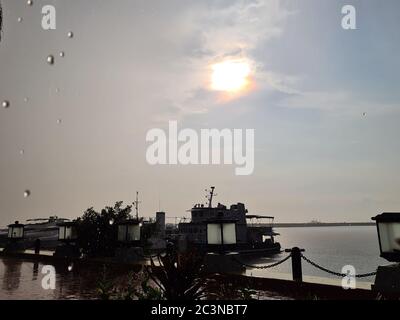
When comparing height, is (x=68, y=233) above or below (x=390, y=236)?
above

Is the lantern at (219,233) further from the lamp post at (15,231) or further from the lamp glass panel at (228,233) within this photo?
the lamp post at (15,231)

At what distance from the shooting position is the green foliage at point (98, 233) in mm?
22266

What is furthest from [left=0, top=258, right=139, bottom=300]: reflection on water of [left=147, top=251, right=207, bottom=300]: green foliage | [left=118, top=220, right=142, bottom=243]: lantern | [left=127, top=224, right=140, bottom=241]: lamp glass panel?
[left=147, top=251, right=207, bottom=300]: green foliage

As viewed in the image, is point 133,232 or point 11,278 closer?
point 11,278

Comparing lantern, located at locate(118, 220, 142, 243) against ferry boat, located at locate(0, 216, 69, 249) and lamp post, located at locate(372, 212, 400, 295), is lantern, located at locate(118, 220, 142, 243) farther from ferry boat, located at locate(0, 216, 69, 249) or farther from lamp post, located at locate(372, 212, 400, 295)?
ferry boat, located at locate(0, 216, 69, 249)

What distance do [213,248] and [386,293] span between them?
6013 millimetres

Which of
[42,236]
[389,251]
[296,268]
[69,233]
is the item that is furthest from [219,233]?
[42,236]

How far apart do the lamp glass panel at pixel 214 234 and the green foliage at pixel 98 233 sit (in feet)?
38.8

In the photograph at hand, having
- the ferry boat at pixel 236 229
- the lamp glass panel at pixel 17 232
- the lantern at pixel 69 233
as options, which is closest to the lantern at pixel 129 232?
the lantern at pixel 69 233

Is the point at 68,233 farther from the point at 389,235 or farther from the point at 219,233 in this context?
the point at 389,235

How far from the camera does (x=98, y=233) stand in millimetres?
22469

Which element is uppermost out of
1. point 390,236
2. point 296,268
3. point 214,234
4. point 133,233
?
point 133,233

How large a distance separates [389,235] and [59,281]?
1113 cm
